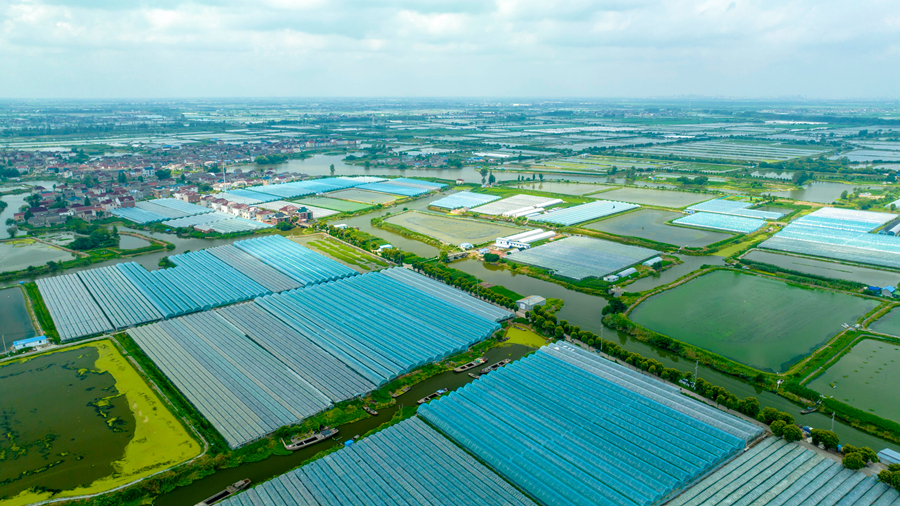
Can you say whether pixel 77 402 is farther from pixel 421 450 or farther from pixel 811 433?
pixel 811 433

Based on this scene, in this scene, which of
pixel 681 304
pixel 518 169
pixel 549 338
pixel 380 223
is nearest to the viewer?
pixel 549 338

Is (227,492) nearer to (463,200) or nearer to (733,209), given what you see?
(463,200)

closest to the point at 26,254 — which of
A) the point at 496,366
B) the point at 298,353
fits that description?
the point at 298,353

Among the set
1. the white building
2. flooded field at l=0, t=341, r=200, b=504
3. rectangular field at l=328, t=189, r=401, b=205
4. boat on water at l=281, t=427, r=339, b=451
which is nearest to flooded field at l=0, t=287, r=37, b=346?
flooded field at l=0, t=341, r=200, b=504

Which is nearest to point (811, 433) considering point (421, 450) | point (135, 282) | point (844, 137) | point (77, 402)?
point (421, 450)

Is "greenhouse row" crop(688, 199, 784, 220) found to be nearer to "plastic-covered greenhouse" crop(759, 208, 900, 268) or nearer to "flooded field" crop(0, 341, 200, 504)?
"plastic-covered greenhouse" crop(759, 208, 900, 268)

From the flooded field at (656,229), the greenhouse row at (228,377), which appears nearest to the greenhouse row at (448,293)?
the greenhouse row at (228,377)
